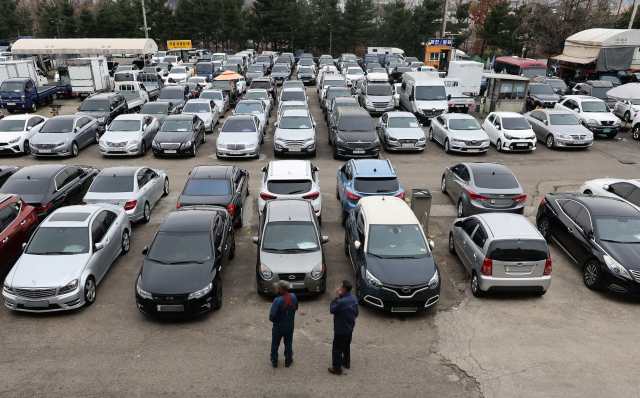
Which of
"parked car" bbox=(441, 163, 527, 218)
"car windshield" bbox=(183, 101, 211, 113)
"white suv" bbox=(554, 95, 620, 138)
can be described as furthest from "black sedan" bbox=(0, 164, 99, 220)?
"white suv" bbox=(554, 95, 620, 138)

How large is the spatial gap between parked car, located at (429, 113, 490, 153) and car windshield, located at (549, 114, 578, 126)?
370 centimetres

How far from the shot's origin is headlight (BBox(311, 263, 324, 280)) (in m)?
9.35

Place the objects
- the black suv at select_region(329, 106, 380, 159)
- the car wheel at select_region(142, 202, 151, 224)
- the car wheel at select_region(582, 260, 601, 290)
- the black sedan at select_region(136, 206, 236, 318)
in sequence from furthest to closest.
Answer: the black suv at select_region(329, 106, 380, 159) < the car wheel at select_region(142, 202, 151, 224) < the car wheel at select_region(582, 260, 601, 290) < the black sedan at select_region(136, 206, 236, 318)

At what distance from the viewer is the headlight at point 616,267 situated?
9.45 meters

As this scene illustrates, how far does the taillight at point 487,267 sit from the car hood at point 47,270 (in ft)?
26.1

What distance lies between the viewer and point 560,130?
21.0 meters

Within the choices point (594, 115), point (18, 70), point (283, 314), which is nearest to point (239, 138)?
point (283, 314)

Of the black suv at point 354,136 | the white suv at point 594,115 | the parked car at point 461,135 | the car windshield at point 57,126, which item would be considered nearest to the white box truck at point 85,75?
the car windshield at point 57,126

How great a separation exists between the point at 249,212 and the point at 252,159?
5694mm

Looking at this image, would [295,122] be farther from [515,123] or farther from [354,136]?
[515,123]

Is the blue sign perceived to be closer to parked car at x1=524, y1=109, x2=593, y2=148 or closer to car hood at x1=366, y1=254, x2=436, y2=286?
parked car at x1=524, y1=109, x2=593, y2=148

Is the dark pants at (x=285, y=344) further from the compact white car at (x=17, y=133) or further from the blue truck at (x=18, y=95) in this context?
the blue truck at (x=18, y=95)

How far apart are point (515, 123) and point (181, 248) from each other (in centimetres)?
1656

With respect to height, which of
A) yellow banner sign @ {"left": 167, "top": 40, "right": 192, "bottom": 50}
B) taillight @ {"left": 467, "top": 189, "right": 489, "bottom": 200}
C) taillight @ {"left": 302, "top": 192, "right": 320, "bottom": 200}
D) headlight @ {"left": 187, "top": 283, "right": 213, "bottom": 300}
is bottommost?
headlight @ {"left": 187, "top": 283, "right": 213, "bottom": 300}
